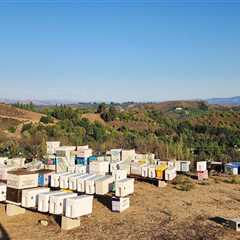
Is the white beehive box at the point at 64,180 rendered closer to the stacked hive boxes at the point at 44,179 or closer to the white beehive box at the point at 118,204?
the stacked hive boxes at the point at 44,179

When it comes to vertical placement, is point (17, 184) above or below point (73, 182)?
above

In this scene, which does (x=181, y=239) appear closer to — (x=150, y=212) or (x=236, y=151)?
(x=150, y=212)

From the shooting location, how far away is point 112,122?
52.4 metres

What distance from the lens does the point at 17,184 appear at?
1367 centimetres

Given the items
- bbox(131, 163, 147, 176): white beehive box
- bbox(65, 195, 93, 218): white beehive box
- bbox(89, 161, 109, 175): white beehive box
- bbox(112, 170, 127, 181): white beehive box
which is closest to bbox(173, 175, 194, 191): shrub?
bbox(131, 163, 147, 176): white beehive box

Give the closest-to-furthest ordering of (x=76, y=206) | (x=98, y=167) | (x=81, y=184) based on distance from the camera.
Result: (x=76, y=206) → (x=81, y=184) → (x=98, y=167)

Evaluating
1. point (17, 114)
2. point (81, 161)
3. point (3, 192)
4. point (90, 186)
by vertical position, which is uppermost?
point (17, 114)

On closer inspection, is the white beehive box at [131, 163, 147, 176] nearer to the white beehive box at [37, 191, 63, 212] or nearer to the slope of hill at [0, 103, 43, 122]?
the white beehive box at [37, 191, 63, 212]

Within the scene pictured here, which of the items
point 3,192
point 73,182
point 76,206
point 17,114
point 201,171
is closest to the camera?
point 76,206

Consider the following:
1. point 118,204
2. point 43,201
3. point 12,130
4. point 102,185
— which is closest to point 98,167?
point 102,185

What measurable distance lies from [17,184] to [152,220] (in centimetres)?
461

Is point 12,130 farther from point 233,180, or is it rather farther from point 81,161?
point 233,180

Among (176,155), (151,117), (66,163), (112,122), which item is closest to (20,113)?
(112,122)

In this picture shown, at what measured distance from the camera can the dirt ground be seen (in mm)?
12117
